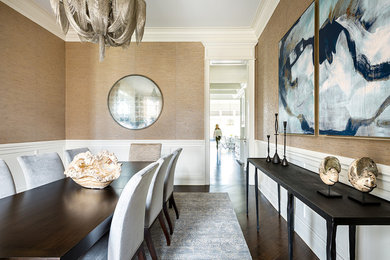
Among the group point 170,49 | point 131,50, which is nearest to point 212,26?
point 170,49

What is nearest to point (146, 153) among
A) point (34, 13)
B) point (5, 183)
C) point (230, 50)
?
point (5, 183)

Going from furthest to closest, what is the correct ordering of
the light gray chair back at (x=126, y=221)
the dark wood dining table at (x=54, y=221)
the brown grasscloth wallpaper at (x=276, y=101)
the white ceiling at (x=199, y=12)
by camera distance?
the white ceiling at (x=199, y=12)
the brown grasscloth wallpaper at (x=276, y=101)
the light gray chair back at (x=126, y=221)
the dark wood dining table at (x=54, y=221)

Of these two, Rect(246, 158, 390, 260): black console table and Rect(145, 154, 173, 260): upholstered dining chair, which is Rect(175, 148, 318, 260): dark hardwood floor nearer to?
Rect(246, 158, 390, 260): black console table

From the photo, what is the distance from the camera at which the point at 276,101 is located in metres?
2.82

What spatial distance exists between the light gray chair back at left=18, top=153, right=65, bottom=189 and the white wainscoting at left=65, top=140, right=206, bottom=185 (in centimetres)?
193

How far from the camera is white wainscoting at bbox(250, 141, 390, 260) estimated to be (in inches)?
44.8

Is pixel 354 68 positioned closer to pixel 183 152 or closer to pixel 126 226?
pixel 126 226

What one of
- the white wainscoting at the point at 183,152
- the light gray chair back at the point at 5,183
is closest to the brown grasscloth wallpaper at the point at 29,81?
the white wainscoting at the point at 183,152

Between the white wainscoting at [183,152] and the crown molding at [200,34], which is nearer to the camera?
the crown molding at [200,34]

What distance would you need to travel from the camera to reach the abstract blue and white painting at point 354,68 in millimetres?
1092

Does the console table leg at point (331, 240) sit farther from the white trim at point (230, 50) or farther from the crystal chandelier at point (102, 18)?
the white trim at point (230, 50)

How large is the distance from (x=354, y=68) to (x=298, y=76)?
81 cm

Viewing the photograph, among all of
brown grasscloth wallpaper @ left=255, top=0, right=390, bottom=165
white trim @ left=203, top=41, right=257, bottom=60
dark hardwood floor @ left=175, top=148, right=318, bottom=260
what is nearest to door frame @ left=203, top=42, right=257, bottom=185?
white trim @ left=203, top=41, right=257, bottom=60

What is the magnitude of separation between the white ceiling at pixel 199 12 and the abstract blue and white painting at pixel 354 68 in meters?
1.86
